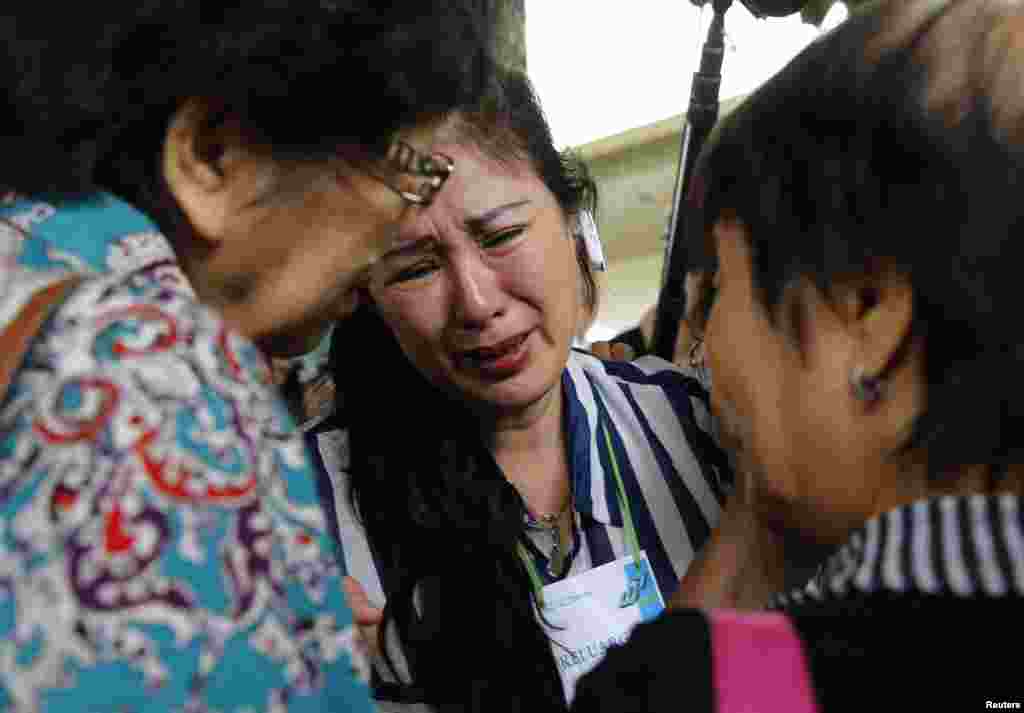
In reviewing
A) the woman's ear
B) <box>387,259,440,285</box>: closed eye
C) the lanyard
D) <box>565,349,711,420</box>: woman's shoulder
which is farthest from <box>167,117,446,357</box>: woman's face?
<box>565,349,711,420</box>: woman's shoulder

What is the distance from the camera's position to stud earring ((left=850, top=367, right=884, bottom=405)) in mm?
561

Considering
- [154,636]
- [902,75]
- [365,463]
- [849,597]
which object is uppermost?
[902,75]

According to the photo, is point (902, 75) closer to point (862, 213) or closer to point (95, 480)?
point (862, 213)

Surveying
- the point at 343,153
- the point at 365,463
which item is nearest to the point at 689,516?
the point at 365,463

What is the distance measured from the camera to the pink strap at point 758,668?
49 centimetres

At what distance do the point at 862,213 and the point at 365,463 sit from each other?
749 mm

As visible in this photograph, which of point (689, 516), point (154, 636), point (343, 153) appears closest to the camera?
point (154, 636)

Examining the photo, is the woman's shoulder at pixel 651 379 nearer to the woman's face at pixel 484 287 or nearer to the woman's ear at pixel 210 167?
the woman's face at pixel 484 287

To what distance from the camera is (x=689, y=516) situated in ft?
3.59

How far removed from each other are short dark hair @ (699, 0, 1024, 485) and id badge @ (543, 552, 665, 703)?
52 cm

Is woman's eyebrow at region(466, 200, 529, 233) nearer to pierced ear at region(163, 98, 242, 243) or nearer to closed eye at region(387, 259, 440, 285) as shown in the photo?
closed eye at region(387, 259, 440, 285)

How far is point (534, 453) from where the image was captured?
119cm

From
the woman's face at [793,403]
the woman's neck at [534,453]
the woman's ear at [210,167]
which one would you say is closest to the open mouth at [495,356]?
the woman's neck at [534,453]

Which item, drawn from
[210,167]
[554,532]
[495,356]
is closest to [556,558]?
[554,532]
